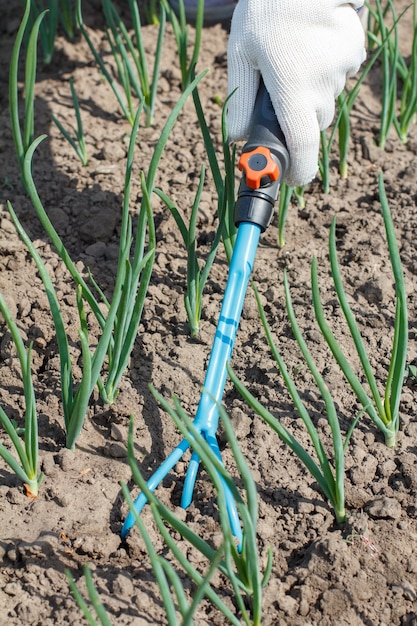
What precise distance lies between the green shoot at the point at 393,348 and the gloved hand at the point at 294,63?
347 millimetres

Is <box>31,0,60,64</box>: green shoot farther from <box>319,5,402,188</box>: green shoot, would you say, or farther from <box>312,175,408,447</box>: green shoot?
<box>312,175,408,447</box>: green shoot

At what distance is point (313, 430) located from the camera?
1.49m

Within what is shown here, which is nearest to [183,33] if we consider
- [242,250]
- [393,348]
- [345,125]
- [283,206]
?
[345,125]

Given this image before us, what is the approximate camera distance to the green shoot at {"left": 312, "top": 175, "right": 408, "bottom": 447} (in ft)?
4.97

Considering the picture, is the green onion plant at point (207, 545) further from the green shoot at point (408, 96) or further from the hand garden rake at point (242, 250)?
the green shoot at point (408, 96)

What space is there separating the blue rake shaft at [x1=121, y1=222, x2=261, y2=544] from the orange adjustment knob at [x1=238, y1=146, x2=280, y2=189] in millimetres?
101

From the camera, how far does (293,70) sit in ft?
5.99

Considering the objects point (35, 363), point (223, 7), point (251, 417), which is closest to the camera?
point (251, 417)

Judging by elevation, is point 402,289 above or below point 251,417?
above

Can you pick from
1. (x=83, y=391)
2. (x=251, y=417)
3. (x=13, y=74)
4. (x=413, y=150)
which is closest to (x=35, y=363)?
(x=83, y=391)

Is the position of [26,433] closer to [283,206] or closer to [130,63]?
[283,206]

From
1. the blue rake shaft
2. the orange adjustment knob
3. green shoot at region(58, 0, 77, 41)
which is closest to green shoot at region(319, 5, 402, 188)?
the orange adjustment knob

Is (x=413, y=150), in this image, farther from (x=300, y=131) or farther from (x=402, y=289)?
(x=402, y=289)

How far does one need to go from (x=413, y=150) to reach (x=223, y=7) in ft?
3.27
